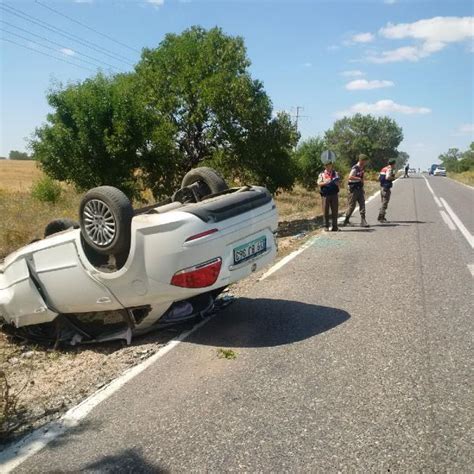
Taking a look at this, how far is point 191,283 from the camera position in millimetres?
4148

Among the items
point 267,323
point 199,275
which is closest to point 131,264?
point 199,275

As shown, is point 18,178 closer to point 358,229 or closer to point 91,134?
point 91,134

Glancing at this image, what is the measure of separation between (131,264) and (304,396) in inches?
71.1

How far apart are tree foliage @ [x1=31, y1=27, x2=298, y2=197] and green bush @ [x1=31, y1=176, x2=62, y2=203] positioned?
23.9 feet

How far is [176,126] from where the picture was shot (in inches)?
655

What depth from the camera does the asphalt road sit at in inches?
107

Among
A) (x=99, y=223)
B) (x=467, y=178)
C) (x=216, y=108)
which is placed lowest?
(x=467, y=178)

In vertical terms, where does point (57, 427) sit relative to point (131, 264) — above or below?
below

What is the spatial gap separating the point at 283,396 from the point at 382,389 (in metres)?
0.70

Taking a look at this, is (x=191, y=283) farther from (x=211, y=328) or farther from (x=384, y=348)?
(x=384, y=348)

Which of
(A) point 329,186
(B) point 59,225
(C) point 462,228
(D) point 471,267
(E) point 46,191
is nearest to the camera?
(B) point 59,225

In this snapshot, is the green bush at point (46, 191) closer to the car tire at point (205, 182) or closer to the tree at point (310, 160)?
the tree at point (310, 160)

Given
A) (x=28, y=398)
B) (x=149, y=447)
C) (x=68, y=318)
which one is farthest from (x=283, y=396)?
(x=68, y=318)

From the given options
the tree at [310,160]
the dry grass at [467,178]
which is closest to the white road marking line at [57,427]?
the tree at [310,160]
